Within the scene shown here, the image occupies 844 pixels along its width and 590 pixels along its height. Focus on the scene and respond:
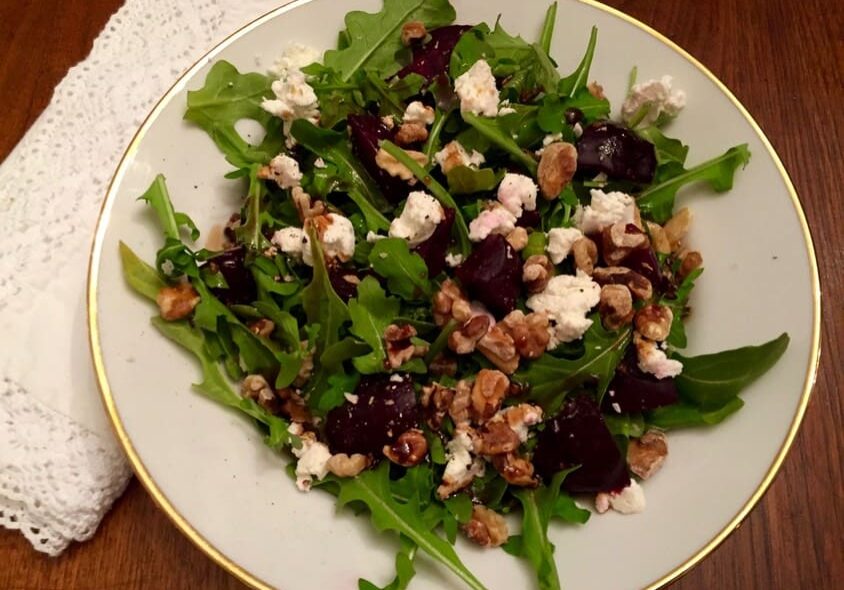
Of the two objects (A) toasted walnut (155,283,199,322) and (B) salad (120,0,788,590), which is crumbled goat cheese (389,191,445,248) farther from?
(A) toasted walnut (155,283,199,322)

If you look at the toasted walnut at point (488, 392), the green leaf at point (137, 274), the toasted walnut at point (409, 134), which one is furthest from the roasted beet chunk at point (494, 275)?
the green leaf at point (137, 274)

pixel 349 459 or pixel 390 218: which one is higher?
pixel 390 218

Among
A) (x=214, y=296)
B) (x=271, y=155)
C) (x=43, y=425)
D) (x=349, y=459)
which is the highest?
(x=271, y=155)

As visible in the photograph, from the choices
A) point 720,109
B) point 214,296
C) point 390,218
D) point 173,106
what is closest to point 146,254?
point 214,296

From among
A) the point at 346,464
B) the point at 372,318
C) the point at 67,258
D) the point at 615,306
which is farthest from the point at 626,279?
the point at 67,258

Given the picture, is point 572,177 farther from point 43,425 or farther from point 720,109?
point 43,425

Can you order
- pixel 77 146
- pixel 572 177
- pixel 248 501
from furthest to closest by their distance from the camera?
pixel 77 146, pixel 572 177, pixel 248 501

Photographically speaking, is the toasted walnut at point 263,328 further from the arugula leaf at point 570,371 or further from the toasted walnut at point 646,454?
the toasted walnut at point 646,454
